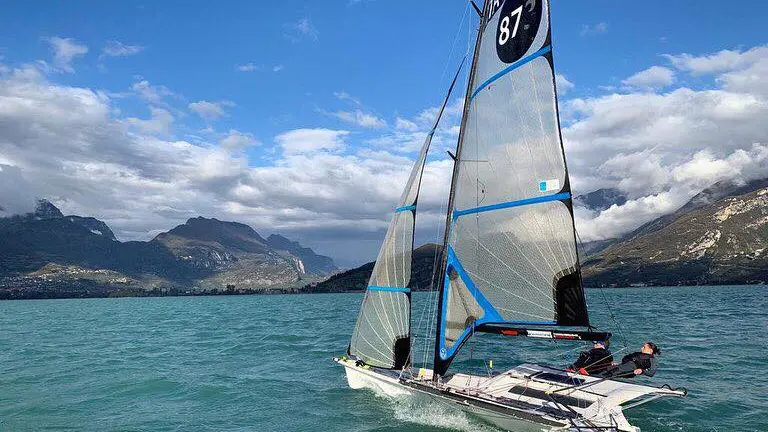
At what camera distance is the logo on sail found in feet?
55.4

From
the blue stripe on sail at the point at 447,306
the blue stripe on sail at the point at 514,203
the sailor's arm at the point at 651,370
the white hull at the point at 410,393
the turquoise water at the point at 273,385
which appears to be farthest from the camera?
the turquoise water at the point at 273,385

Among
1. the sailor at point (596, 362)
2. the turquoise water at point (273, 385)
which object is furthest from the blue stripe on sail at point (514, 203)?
the sailor at point (596, 362)

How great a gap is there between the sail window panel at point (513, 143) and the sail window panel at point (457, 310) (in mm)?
2830

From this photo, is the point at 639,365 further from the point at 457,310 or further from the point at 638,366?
the point at 457,310

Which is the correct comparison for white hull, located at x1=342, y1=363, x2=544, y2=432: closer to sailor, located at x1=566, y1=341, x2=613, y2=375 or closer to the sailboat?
the sailboat

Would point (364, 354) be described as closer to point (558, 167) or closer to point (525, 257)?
point (525, 257)

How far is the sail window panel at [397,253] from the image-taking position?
20.5m

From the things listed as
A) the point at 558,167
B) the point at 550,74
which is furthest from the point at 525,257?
the point at 550,74

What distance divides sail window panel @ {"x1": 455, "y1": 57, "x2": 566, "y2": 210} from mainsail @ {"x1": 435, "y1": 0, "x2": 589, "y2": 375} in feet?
0.11

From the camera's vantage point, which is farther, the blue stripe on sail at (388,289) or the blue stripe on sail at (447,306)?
the blue stripe on sail at (388,289)

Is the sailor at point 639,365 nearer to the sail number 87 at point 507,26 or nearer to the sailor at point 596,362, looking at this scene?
the sailor at point 596,362

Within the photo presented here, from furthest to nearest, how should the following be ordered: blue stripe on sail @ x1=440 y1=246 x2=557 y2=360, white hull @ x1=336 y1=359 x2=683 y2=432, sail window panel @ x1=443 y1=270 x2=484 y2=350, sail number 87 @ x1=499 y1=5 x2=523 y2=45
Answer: sail window panel @ x1=443 y1=270 x2=484 y2=350, blue stripe on sail @ x1=440 y1=246 x2=557 y2=360, sail number 87 @ x1=499 y1=5 x2=523 y2=45, white hull @ x1=336 y1=359 x2=683 y2=432

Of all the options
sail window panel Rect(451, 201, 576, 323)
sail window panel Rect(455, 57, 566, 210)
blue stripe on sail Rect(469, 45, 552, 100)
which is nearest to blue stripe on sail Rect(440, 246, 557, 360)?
sail window panel Rect(451, 201, 576, 323)

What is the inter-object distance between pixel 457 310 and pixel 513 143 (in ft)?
20.8
